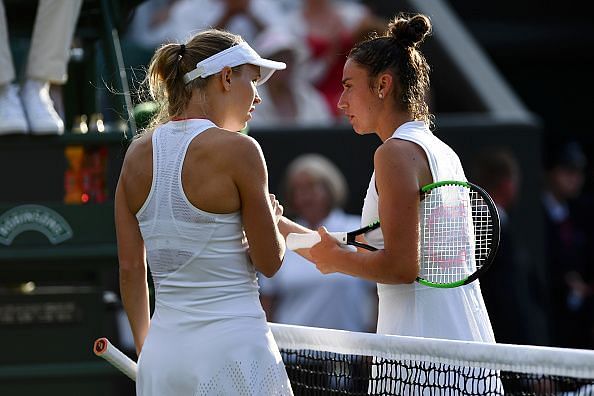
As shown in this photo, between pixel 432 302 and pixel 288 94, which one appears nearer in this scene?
pixel 432 302

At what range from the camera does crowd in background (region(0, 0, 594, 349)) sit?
6.73 m

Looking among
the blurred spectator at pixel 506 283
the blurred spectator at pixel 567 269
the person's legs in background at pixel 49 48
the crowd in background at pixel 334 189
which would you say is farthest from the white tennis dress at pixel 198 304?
the blurred spectator at pixel 567 269

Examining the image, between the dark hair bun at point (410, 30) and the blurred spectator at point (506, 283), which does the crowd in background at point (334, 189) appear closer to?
the blurred spectator at point (506, 283)

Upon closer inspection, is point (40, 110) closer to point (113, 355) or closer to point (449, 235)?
point (113, 355)

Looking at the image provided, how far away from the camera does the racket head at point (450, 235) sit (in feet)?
10.9

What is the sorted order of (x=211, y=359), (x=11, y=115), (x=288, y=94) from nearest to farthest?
(x=211, y=359), (x=11, y=115), (x=288, y=94)

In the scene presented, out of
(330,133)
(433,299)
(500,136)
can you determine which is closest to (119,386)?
(433,299)

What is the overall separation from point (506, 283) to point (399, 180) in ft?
11.0

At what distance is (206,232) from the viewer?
321cm

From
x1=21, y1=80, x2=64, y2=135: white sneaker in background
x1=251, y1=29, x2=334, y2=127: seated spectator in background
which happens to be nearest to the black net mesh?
x1=21, y1=80, x2=64, y2=135: white sneaker in background

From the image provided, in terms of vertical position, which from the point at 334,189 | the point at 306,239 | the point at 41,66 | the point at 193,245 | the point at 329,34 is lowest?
the point at 193,245

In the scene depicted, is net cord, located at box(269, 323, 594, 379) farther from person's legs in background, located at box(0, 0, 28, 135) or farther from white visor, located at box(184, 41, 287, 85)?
person's legs in background, located at box(0, 0, 28, 135)

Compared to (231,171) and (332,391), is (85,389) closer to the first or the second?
(332,391)

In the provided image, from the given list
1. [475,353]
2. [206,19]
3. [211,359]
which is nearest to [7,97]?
[211,359]
